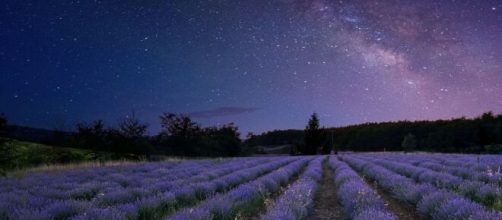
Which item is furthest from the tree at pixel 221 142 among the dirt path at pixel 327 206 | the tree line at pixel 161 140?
the dirt path at pixel 327 206

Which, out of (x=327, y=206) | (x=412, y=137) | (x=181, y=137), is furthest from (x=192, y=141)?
(x=327, y=206)

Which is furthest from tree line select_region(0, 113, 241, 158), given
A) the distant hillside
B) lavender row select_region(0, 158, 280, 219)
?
lavender row select_region(0, 158, 280, 219)

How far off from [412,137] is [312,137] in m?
16.9

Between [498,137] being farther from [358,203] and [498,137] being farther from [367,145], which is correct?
[358,203]

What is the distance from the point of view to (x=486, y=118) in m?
83.8

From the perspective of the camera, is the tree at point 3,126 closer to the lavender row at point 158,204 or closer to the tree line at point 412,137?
the lavender row at point 158,204

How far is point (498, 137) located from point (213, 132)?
161 ft

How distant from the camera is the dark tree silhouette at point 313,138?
72125mm

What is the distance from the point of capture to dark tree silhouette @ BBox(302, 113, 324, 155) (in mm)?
72125

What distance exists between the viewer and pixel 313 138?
73000 mm

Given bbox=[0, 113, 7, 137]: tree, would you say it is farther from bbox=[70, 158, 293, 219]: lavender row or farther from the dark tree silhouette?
the dark tree silhouette

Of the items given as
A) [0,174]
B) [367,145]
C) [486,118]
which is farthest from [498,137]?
[0,174]

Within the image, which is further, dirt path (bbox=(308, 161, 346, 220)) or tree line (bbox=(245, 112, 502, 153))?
tree line (bbox=(245, 112, 502, 153))

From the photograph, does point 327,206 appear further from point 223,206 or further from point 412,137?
point 412,137
